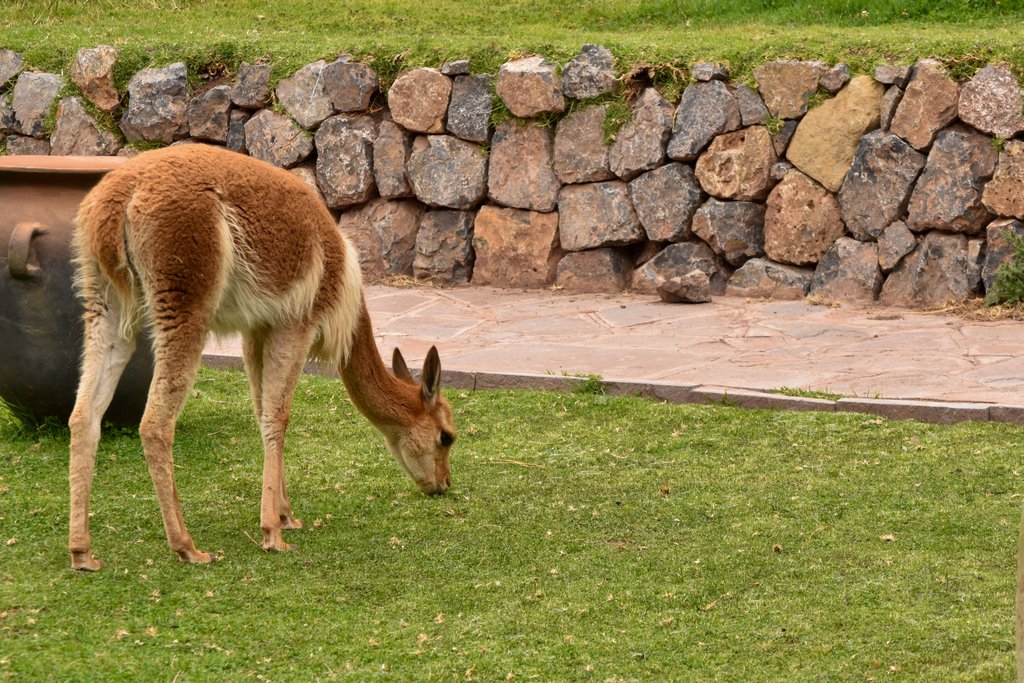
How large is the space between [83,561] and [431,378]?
1.51 meters

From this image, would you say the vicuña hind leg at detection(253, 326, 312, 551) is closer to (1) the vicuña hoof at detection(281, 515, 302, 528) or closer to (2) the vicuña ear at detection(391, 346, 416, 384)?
(1) the vicuña hoof at detection(281, 515, 302, 528)

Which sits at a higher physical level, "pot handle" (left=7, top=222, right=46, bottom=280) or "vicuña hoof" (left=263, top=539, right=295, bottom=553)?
"pot handle" (left=7, top=222, right=46, bottom=280)

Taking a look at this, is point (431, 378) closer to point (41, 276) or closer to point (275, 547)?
point (275, 547)

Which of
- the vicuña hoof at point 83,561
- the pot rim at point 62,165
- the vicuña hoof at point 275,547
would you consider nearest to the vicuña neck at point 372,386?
the vicuña hoof at point 275,547

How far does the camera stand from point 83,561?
467 centimetres

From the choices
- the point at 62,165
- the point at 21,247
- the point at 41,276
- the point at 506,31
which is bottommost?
the point at 41,276

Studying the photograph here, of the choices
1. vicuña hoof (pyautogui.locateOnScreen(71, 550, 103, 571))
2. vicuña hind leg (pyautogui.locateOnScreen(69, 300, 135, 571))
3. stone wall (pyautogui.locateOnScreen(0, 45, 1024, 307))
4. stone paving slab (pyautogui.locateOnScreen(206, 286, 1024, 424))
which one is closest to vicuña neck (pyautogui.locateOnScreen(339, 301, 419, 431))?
vicuña hind leg (pyautogui.locateOnScreen(69, 300, 135, 571))

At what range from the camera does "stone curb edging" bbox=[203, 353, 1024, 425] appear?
6328 millimetres

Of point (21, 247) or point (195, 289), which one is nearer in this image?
point (195, 289)

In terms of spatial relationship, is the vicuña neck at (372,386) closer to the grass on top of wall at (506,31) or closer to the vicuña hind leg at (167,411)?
the vicuña hind leg at (167,411)

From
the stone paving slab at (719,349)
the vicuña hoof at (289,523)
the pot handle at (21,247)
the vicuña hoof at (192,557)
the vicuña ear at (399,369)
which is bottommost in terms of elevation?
the stone paving slab at (719,349)

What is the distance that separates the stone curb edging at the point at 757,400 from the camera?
20.8 ft

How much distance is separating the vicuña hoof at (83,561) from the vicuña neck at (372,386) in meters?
1.23

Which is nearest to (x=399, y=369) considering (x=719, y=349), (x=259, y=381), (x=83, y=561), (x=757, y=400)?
(x=259, y=381)
